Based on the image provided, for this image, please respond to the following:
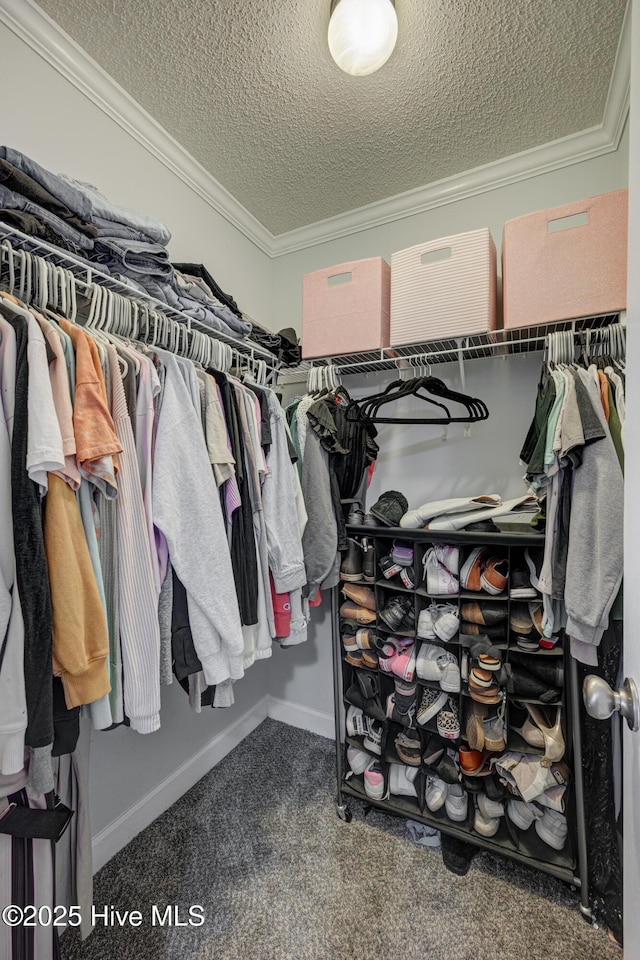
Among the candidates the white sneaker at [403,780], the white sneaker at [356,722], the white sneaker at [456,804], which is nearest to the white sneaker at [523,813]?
the white sneaker at [456,804]

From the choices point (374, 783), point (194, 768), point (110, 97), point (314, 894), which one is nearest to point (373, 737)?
point (374, 783)

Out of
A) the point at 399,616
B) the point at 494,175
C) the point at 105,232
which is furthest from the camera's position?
the point at 494,175

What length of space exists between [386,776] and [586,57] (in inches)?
99.6

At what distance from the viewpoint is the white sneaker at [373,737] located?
1508 millimetres

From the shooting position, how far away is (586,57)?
1.25m

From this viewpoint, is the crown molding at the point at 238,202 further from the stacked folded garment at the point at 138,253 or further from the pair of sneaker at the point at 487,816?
the pair of sneaker at the point at 487,816

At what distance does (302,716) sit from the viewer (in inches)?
82.9

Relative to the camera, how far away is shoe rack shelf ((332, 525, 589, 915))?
124cm

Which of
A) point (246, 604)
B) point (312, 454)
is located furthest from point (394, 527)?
point (246, 604)

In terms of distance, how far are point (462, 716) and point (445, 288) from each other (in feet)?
4.87

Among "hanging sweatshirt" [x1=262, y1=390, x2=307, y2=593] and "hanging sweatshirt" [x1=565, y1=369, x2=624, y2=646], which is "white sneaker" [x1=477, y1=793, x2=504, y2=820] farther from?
"hanging sweatshirt" [x1=262, y1=390, x2=307, y2=593]

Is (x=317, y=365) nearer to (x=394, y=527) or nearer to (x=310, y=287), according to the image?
(x=310, y=287)

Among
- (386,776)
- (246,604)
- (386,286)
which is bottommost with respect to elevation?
(386,776)

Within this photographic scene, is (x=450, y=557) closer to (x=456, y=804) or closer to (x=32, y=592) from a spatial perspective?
(x=456, y=804)
